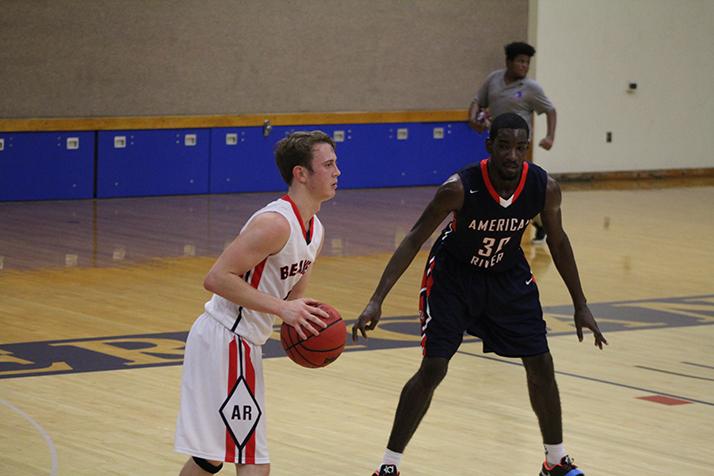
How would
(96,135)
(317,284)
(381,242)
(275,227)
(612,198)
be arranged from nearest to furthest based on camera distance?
(275,227) → (317,284) → (381,242) → (96,135) → (612,198)

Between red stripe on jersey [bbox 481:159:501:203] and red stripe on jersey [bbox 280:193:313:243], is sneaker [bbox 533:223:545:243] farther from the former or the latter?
red stripe on jersey [bbox 280:193:313:243]

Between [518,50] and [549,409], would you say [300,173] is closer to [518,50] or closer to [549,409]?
[549,409]

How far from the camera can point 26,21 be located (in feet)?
52.4

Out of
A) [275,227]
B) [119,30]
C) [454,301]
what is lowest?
[454,301]

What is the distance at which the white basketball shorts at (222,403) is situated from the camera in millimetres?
4480

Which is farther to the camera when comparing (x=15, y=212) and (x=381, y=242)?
(x=15, y=212)

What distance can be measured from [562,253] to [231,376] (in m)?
1.68

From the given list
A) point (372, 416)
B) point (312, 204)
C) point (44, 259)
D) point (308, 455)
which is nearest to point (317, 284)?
point (44, 259)

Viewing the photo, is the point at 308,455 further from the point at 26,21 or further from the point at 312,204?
the point at 26,21

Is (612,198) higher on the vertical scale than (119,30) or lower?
lower

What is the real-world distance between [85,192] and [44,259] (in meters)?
4.71

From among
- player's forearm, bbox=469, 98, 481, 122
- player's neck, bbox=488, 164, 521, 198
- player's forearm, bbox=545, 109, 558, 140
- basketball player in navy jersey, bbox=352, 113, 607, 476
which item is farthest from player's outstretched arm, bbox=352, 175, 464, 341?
player's forearm, bbox=469, 98, 481, 122

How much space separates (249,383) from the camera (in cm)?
452

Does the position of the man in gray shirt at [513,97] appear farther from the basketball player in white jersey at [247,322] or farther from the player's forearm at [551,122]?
the basketball player in white jersey at [247,322]
